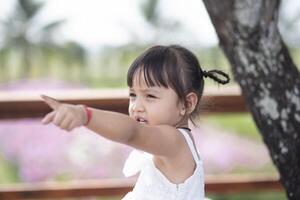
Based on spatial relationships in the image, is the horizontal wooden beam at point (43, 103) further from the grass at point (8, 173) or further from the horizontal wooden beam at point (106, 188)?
the grass at point (8, 173)

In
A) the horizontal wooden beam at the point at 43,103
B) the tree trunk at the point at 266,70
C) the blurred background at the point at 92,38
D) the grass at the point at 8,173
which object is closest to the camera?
the tree trunk at the point at 266,70

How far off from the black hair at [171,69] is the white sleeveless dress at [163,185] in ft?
0.39

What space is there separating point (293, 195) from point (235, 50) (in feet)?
1.56

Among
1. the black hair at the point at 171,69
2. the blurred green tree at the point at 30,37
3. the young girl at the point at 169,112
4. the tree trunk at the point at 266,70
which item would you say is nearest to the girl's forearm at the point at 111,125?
the young girl at the point at 169,112

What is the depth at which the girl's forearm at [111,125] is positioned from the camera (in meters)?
1.70

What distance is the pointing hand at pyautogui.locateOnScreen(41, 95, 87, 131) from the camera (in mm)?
1594

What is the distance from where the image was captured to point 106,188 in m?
3.79

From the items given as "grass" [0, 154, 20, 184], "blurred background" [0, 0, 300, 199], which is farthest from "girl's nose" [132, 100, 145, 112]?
"blurred background" [0, 0, 300, 199]

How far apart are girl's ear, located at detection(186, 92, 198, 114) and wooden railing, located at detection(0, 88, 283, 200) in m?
0.96

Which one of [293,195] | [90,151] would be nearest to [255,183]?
[293,195]

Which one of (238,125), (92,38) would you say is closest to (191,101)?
(238,125)

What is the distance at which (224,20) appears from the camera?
2604mm

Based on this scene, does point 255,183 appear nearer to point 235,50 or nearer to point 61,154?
point 235,50

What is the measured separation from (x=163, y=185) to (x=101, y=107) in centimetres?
133
